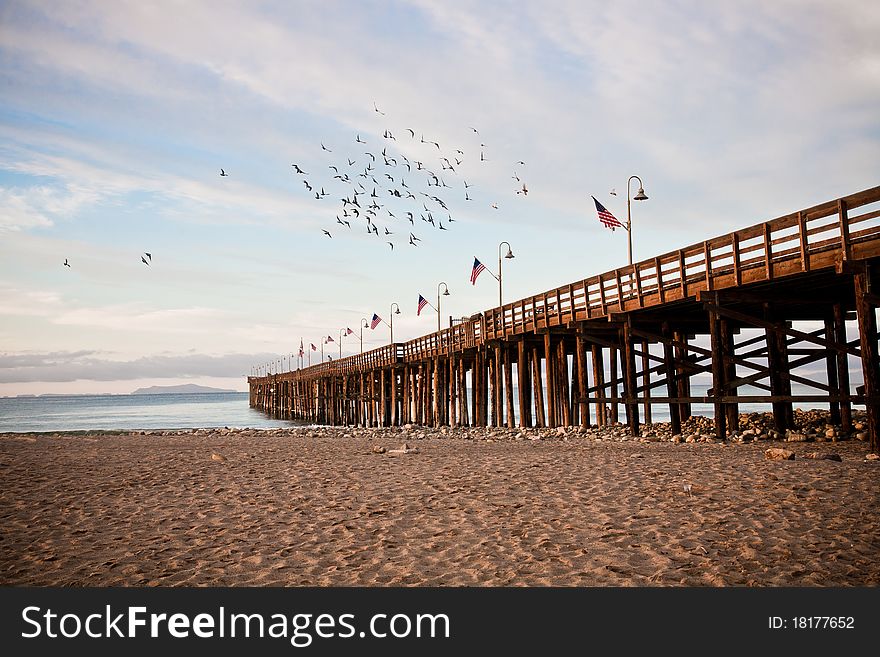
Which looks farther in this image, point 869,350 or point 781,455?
point 869,350

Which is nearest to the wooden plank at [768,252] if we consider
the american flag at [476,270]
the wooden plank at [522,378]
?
the wooden plank at [522,378]

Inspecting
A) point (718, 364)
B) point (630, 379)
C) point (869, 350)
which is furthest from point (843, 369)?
point (869, 350)

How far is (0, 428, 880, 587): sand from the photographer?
6.11 m

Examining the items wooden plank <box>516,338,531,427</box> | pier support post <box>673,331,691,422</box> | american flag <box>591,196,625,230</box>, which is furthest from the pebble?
wooden plank <box>516,338,531,427</box>

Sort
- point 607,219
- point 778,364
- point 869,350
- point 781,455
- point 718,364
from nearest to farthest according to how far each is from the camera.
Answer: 1. point 781,455
2. point 869,350
3. point 718,364
4. point 778,364
5. point 607,219

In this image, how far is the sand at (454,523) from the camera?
6113mm

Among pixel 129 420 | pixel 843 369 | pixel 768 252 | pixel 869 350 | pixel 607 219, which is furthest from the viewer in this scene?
pixel 129 420

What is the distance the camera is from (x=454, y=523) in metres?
7.99

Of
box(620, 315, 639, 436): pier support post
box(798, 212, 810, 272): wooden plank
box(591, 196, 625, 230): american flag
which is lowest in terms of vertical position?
box(620, 315, 639, 436): pier support post

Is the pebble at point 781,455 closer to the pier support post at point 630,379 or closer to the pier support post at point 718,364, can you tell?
the pier support post at point 718,364

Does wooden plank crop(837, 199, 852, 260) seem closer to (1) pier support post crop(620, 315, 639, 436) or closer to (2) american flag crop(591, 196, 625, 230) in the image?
(1) pier support post crop(620, 315, 639, 436)

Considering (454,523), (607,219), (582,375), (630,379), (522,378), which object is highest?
(607,219)

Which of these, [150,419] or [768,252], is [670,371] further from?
[150,419]
